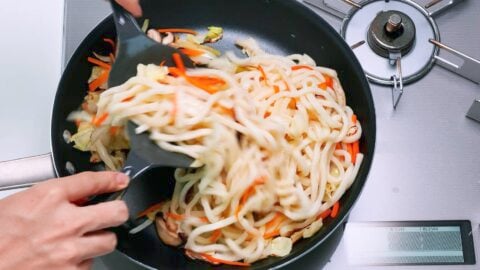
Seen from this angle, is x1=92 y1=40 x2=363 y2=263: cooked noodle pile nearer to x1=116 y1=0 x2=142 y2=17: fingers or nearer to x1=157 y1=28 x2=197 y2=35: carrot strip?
x1=116 y1=0 x2=142 y2=17: fingers

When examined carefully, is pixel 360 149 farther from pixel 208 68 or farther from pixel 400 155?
pixel 208 68

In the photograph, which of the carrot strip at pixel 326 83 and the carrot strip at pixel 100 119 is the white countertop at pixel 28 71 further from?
the carrot strip at pixel 326 83

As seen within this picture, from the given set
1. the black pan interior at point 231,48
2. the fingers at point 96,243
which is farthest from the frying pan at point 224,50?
the fingers at point 96,243

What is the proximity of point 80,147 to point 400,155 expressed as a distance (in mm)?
642

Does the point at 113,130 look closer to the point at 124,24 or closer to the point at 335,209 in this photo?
the point at 124,24

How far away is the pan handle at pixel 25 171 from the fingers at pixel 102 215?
0.31 metres

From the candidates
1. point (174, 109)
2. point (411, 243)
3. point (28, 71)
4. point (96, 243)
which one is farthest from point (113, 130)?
point (411, 243)

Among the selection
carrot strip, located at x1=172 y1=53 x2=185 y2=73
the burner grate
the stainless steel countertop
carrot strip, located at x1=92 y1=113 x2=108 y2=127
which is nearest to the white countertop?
the stainless steel countertop

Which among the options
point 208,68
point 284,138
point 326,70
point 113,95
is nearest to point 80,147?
point 113,95

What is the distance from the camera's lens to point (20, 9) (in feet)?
4.95

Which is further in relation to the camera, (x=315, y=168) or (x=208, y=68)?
(x=208, y=68)

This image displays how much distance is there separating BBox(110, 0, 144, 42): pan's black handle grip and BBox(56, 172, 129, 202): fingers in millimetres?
283

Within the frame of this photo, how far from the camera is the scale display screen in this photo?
124 centimetres

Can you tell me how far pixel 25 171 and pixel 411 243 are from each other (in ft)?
2.46
